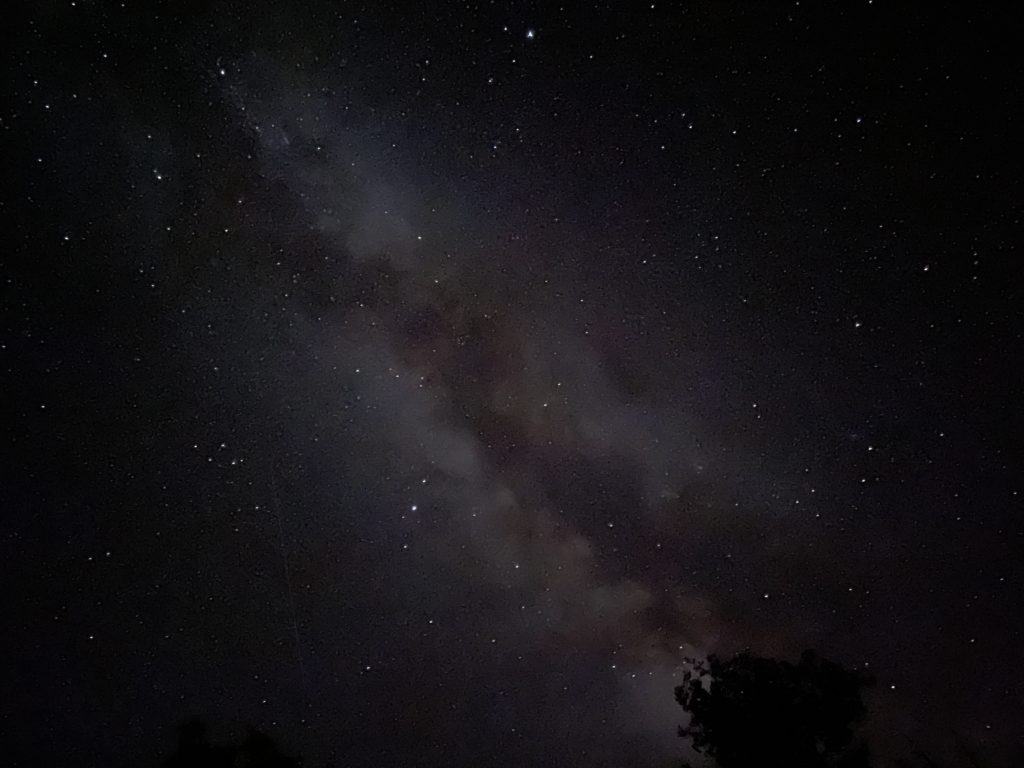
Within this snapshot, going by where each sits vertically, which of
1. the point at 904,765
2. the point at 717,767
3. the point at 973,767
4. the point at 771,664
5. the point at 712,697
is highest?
the point at 973,767

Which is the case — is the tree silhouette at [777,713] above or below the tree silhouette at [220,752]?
above

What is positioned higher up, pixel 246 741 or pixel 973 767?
pixel 973 767

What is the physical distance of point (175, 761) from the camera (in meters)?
13.7

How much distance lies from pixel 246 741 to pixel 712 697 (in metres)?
12.1

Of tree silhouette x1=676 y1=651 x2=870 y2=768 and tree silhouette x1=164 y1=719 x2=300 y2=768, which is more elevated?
tree silhouette x1=676 y1=651 x2=870 y2=768

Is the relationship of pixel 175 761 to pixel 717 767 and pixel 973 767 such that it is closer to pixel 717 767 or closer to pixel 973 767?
pixel 717 767

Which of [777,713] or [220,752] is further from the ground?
[777,713]

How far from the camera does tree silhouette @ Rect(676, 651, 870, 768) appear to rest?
14805 millimetres

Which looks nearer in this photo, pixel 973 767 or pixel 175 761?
pixel 175 761

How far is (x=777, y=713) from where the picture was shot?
49.9 ft

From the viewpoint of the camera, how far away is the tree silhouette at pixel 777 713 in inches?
583

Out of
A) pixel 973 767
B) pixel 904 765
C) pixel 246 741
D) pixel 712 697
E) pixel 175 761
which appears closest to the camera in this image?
pixel 175 761

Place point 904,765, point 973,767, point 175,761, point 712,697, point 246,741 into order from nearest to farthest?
1. point 175,761
2. point 246,741
3. point 712,697
4. point 904,765
5. point 973,767

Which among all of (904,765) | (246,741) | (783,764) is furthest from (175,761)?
(904,765)
